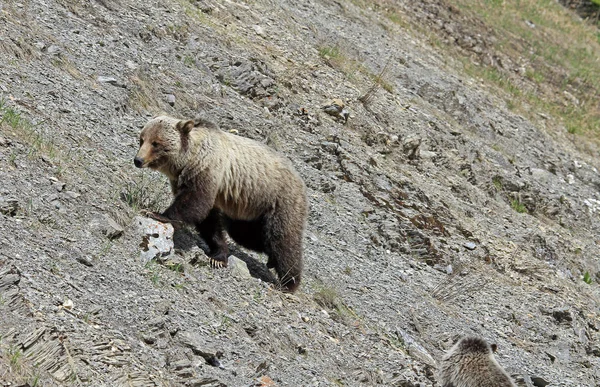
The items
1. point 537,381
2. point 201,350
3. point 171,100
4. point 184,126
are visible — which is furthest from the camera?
point 171,100

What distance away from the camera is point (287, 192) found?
8484 millimetres

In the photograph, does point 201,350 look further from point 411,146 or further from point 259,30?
point 259,30

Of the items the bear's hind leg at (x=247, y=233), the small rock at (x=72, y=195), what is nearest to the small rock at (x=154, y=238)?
the small rock at (x=72, y=195)

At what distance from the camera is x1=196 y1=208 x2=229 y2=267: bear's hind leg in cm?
805

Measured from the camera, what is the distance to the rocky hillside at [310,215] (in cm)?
617

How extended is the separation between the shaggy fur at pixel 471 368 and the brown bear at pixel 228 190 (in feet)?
5.59

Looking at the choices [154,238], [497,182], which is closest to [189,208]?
[154,238]

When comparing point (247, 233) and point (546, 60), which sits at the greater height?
point (247, 233)

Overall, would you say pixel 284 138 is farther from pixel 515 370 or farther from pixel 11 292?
pixel 11 292

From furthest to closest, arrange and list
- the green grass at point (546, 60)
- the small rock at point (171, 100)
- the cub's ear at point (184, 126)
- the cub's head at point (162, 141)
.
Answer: the green grass at point (546, 60) < the small rock at point (171, 100) < the cub's ear at point (184, 126) < the cub's head at point (162, 141)

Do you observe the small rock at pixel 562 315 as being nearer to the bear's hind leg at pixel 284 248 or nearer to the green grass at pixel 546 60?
the bear's hind leg at pixel 284 248

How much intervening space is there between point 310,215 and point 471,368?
10.9ft

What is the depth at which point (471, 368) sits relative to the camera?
8.05 m

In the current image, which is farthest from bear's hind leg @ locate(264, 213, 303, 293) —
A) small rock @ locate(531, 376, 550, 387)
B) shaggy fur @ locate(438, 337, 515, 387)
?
small rock @ locate(531, 376, 550, 387)
